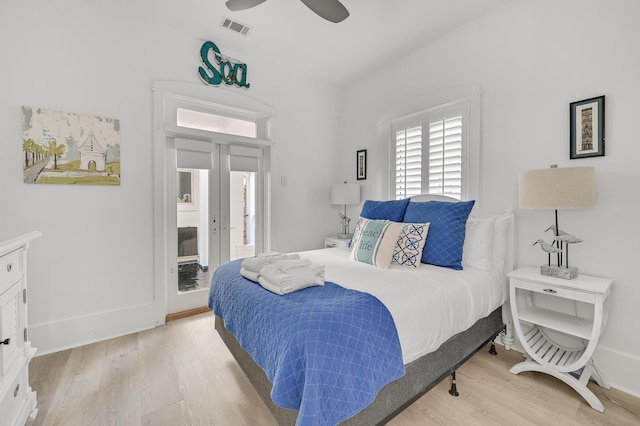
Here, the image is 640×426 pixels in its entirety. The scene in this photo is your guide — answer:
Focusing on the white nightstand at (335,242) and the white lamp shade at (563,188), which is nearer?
the white lamp shade at (563,188)

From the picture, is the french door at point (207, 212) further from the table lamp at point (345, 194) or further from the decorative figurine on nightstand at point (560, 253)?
the decorative figurine on nightstand at point (560, 253)

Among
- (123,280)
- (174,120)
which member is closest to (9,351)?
(123,280)

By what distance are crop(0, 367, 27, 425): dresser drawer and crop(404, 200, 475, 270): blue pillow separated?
2.53 metres

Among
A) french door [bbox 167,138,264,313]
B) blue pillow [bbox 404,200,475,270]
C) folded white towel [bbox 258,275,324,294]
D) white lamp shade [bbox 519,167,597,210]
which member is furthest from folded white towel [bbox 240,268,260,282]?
white lamp shade [bbox 519,167,597,210]

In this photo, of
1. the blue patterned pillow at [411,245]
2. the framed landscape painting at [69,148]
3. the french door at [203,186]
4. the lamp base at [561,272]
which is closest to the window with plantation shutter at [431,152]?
the blue patterned pillow at [411,245]

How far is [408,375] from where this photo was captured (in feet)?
5.19

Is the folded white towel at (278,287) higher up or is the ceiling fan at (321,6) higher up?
the ceiling fan at (321,6)

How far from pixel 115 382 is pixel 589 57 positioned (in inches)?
159

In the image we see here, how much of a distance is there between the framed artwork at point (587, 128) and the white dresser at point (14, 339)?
11.2ft

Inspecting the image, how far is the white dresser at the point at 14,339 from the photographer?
4.25 ft

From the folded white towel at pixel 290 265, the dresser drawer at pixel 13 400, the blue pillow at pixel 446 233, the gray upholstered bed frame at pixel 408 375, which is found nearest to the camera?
the dresser drawer at pixel 13 400

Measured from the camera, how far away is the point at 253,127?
139 inches

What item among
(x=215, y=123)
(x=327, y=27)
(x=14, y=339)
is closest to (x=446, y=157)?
(x=327, y=27)

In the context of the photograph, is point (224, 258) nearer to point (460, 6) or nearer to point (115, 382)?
point (115, 382)
